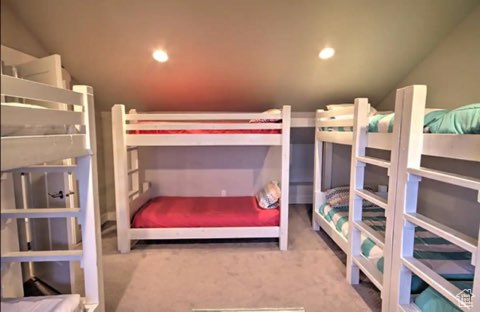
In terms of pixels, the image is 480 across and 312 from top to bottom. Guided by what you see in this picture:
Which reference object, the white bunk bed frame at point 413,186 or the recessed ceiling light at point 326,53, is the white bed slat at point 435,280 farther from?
the recessed ceiling light at point 326,53

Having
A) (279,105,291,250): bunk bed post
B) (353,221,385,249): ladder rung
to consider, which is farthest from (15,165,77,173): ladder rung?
(353,221,385,249): ladder rung

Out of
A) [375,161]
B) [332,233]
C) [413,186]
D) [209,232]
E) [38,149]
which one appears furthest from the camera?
[209,232]

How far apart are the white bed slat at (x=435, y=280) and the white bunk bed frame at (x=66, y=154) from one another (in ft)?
5.98

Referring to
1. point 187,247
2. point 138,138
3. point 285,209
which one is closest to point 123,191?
point 138,138

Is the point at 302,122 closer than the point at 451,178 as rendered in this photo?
No

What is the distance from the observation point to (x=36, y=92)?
118 centimetres

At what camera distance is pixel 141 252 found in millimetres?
Result: 2889

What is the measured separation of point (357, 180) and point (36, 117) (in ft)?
6.96

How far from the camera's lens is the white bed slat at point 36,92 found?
901mm

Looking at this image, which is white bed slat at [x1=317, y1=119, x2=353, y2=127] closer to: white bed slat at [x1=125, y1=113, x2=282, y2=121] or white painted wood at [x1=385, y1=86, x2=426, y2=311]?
white bed slat at [x1=125, y1=113, x2=282, y2=121]

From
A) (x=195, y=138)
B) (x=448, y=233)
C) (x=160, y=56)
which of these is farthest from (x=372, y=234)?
(x=160, y=56)

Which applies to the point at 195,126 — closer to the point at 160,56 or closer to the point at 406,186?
the point at 160,56

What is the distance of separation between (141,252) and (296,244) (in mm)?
1647

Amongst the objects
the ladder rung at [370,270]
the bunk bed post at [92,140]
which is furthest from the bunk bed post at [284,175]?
the bunk bed post at [92,140]
